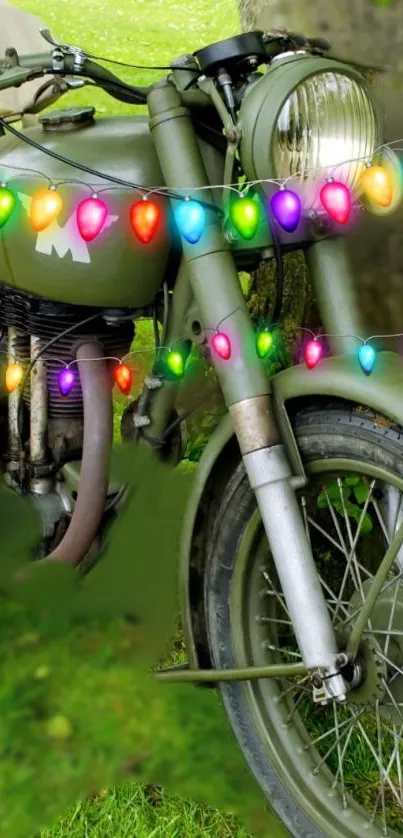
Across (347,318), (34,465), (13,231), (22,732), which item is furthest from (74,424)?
(347,318)

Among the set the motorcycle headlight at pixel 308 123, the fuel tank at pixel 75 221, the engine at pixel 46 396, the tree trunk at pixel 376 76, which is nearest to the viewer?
the motorcycle headlight at pixel 308 123

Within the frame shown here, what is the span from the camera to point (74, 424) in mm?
2268

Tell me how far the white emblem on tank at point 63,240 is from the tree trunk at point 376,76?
2.08 ft

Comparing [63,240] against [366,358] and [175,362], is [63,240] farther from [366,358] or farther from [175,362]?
[366,358]

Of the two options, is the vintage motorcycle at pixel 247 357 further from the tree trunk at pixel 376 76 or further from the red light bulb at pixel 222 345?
the tree trunk at pixel 376 76

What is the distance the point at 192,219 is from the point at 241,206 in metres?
0.09

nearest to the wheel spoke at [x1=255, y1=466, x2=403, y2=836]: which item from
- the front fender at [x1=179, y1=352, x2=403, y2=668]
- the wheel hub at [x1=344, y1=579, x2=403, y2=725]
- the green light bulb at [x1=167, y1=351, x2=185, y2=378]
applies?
the wheel hub at [x1=344, y1=579, x2=403, y2=725]

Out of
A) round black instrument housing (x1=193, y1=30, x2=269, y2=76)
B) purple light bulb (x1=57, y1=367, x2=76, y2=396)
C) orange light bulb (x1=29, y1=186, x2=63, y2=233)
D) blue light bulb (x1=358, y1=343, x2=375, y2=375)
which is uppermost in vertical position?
round black instrument housing (x1=193, y1=30, x2=269, y2=76)

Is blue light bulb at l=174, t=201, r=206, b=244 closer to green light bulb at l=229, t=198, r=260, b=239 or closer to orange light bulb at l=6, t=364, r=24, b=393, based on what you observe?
green light bulb at l=229, t=198, r=260, b=239

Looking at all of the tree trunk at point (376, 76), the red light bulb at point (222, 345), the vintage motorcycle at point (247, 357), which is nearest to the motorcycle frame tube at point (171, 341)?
the vintage motorcycle at point (247, 357)

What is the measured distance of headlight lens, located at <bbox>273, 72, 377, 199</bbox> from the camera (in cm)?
148

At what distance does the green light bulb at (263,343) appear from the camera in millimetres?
1619

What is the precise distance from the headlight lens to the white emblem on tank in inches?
20.4

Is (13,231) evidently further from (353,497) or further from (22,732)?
(22,732)
